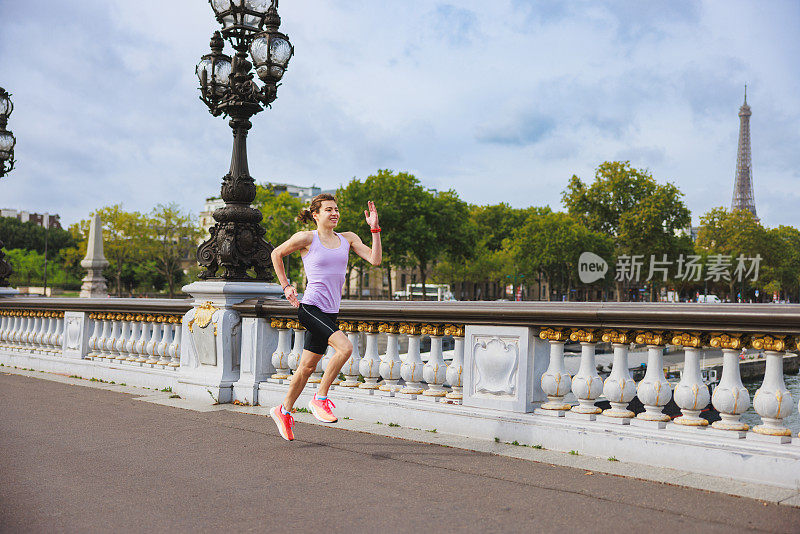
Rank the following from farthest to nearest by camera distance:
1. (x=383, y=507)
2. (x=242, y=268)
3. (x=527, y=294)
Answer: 1. (x=527, y=294)
2. (x=242, y=268)
3. (x=383, y=507)

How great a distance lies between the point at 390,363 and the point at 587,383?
204 cm

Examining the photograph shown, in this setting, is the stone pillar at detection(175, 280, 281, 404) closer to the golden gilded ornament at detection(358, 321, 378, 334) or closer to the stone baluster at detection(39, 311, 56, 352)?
the golden gilded ornament at detection(358, 321, 378, 334)

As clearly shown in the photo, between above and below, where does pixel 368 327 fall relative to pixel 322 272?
below

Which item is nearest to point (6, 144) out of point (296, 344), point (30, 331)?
point (30, 331)

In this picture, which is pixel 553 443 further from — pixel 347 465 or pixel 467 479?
pixel 347 465

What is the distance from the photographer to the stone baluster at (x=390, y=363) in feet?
22.0

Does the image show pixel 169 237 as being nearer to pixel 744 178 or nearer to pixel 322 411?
pixel 322 411

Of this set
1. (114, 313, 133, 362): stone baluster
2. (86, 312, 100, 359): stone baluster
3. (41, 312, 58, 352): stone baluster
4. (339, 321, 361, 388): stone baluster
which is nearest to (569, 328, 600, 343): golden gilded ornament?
(339, 321, 361, 388): stone baluster

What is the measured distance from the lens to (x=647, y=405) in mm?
5113

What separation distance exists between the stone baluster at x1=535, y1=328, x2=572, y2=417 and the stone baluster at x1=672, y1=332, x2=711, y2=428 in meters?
0.87

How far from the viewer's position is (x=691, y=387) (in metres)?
4.93

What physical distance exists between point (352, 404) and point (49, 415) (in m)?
3.12

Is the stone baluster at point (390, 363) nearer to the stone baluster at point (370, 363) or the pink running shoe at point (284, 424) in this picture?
the stone baluster at point (370, 363)

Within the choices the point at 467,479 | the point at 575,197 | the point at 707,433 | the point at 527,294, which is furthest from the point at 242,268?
the point at 527,294
